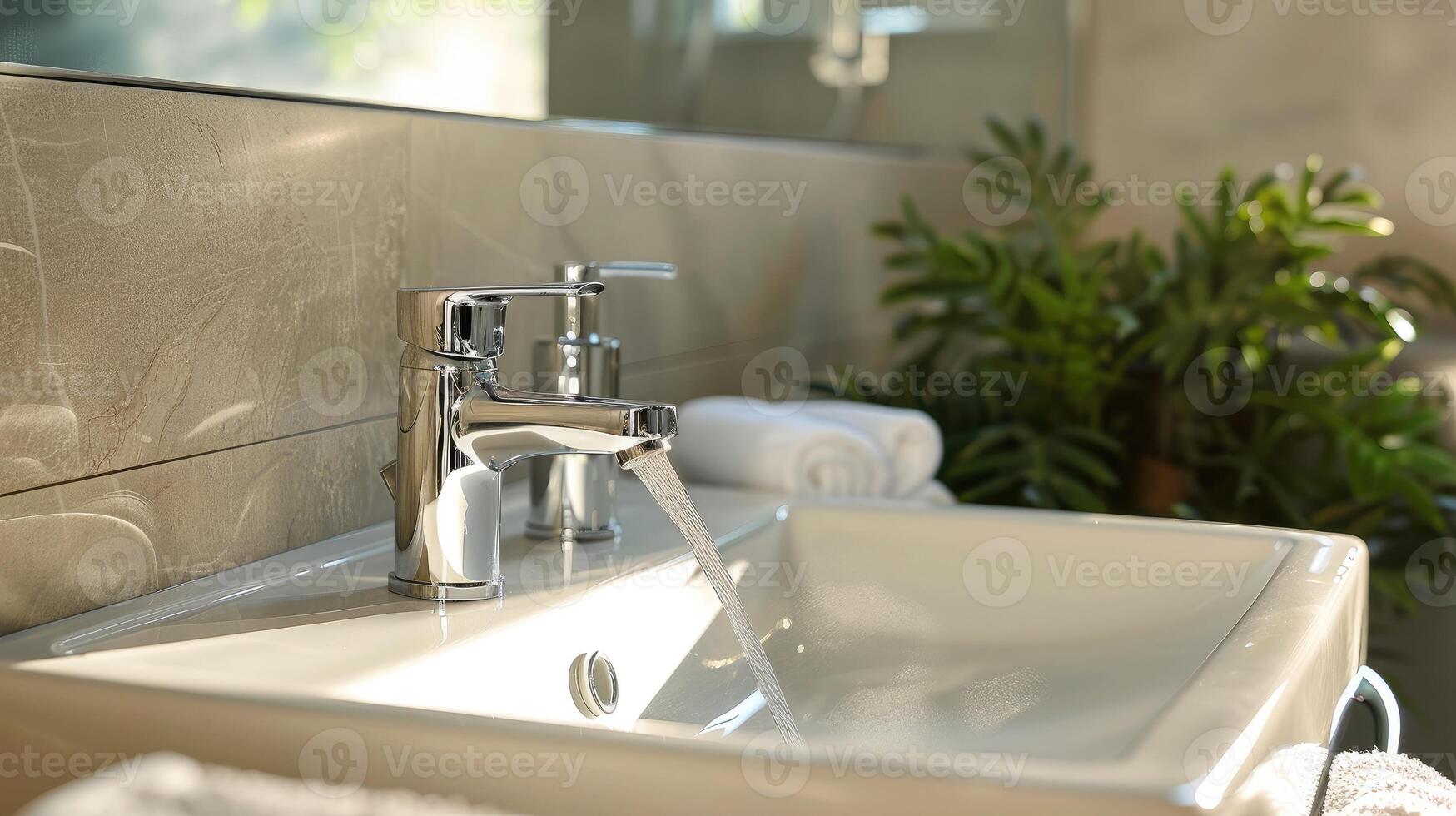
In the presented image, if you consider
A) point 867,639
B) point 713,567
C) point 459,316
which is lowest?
point 867,639

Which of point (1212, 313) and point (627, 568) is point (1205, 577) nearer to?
point (627, 568)

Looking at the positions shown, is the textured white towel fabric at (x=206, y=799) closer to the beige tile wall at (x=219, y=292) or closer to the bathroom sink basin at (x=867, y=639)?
the bathroom sink basin at (x=867, y=639)

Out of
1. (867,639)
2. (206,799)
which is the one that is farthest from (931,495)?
(206,799)

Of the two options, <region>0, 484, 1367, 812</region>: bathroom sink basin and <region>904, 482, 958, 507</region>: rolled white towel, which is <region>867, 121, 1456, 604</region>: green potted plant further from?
<region>0, 484, 1367, 812</region>: bathroom sink basin

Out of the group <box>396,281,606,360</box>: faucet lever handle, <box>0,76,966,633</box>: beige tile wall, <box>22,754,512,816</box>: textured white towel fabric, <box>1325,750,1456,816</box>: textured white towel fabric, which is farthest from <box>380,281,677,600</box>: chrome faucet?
<box>1325,750,1456,816</box>: textured white towel fabric

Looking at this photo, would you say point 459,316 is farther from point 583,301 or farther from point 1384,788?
point 1384,788

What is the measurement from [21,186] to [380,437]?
32 centimetres

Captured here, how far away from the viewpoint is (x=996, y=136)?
1.91 metres

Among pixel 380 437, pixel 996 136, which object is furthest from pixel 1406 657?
pixel 380 437

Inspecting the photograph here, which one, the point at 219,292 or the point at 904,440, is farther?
the point at 904,440

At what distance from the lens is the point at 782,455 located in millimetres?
1071

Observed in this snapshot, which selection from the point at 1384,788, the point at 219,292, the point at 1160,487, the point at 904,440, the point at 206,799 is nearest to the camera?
the point at 206,799

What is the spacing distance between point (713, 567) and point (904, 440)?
21.0 inches

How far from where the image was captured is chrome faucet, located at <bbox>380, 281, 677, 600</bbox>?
0.69m
